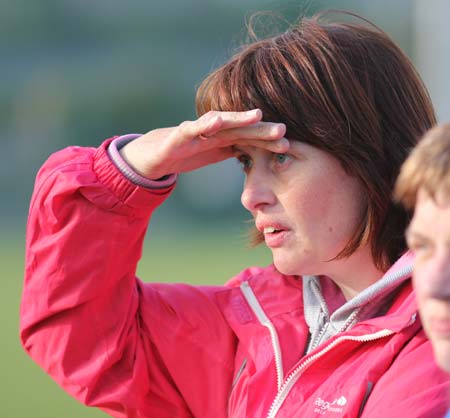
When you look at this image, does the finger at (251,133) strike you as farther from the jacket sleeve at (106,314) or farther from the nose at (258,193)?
the jacket sleeve at (106,314)

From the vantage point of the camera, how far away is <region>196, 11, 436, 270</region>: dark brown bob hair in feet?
7.27

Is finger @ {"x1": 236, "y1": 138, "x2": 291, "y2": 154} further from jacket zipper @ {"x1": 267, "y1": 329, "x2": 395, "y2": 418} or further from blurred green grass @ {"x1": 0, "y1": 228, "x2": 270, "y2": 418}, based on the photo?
blurred green grass @ {"x1": 0, "y1": 228, "x2": 270, "y2": 418}

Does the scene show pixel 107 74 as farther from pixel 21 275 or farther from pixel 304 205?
pixel 304 205

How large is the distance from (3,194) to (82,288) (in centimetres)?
1517

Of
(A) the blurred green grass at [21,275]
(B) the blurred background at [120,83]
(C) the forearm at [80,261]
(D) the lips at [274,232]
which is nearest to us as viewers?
(D) the lips at [274,232]

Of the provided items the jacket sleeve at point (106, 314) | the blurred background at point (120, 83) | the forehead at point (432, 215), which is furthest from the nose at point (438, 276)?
the blurred background at point (120, 83)

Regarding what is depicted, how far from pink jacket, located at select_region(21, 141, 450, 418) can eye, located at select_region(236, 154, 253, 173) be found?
0.66 feet

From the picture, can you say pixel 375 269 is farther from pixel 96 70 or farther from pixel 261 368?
pixel 96 70

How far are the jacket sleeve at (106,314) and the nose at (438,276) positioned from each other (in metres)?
1.07

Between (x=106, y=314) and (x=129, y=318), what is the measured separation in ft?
0.22

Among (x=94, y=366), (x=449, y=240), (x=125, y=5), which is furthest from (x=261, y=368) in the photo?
(x=125, y=5)

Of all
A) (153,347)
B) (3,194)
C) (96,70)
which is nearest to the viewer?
(153,347)

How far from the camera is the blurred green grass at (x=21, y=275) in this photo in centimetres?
591

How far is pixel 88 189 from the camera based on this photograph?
91.9 inches
